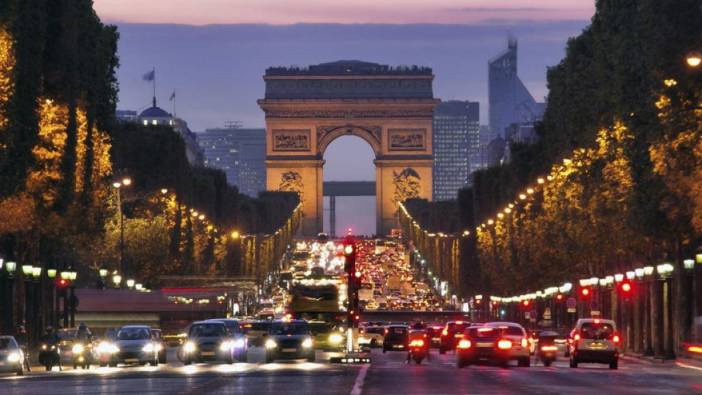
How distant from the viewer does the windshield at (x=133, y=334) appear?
216 ft

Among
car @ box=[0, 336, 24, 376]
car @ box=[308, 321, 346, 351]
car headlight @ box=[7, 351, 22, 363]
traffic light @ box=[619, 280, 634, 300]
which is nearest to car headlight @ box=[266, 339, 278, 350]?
car @ box=[0, 336, 24, 376]

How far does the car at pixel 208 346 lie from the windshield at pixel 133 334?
137 cm

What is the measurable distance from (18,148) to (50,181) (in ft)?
30.7

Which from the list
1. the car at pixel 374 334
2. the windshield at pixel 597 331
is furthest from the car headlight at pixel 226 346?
the car at pixel 374 334

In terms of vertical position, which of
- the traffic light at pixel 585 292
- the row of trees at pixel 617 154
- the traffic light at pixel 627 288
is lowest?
the traffic light at pixel 627 288

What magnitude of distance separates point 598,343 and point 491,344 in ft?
12.4

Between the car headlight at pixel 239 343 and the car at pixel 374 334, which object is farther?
the car at pixel 374 334

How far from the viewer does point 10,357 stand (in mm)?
58062

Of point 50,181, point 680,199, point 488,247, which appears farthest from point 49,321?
point 488,247

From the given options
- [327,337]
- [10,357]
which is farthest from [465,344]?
[327,337]

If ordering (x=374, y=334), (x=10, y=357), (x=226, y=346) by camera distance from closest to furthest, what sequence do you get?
1. (x=10, y=357)
2. (x=226, y=346)
3. (x=374, y=334)

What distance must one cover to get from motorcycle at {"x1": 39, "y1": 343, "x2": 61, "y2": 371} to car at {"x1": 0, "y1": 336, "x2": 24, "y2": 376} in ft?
21.6

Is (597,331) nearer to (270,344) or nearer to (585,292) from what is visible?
(270,344)

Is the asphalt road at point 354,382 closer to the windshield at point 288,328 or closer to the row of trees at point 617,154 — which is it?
the row of trees at point 617,154
